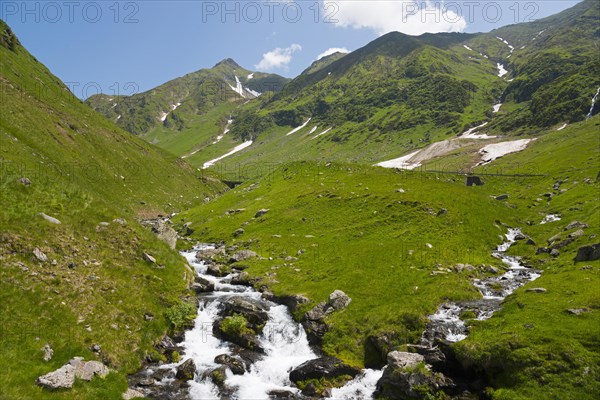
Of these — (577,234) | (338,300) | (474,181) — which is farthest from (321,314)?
(474,181)

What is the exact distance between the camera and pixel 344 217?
5844 cm

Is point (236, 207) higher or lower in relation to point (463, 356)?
higher

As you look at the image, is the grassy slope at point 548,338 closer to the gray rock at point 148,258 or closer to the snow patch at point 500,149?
the gray rock at point 148,258

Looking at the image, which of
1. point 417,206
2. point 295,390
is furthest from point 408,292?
point 417,206

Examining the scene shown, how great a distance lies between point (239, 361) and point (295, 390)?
470 cm

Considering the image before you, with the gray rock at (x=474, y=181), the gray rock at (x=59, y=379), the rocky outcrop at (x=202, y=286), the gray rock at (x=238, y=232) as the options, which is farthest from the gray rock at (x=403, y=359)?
the gray rock at (x=474, y=181)

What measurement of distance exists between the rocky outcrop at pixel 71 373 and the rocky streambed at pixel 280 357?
2.43 meters

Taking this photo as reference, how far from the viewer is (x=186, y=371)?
2489 centimetres

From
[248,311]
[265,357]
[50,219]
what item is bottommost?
[265,357]

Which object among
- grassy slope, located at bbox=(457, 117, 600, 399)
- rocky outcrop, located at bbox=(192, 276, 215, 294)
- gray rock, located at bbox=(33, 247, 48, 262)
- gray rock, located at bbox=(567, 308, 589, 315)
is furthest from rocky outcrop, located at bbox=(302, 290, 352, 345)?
gray rock, located at bbox=(33, 247, 48, 262)

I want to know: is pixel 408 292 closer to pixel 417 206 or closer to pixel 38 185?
pixel 417 206

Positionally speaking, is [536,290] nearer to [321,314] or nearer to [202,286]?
[321,314]

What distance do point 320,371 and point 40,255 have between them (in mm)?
22049

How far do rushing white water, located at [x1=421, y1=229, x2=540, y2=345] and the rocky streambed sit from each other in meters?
0.08
